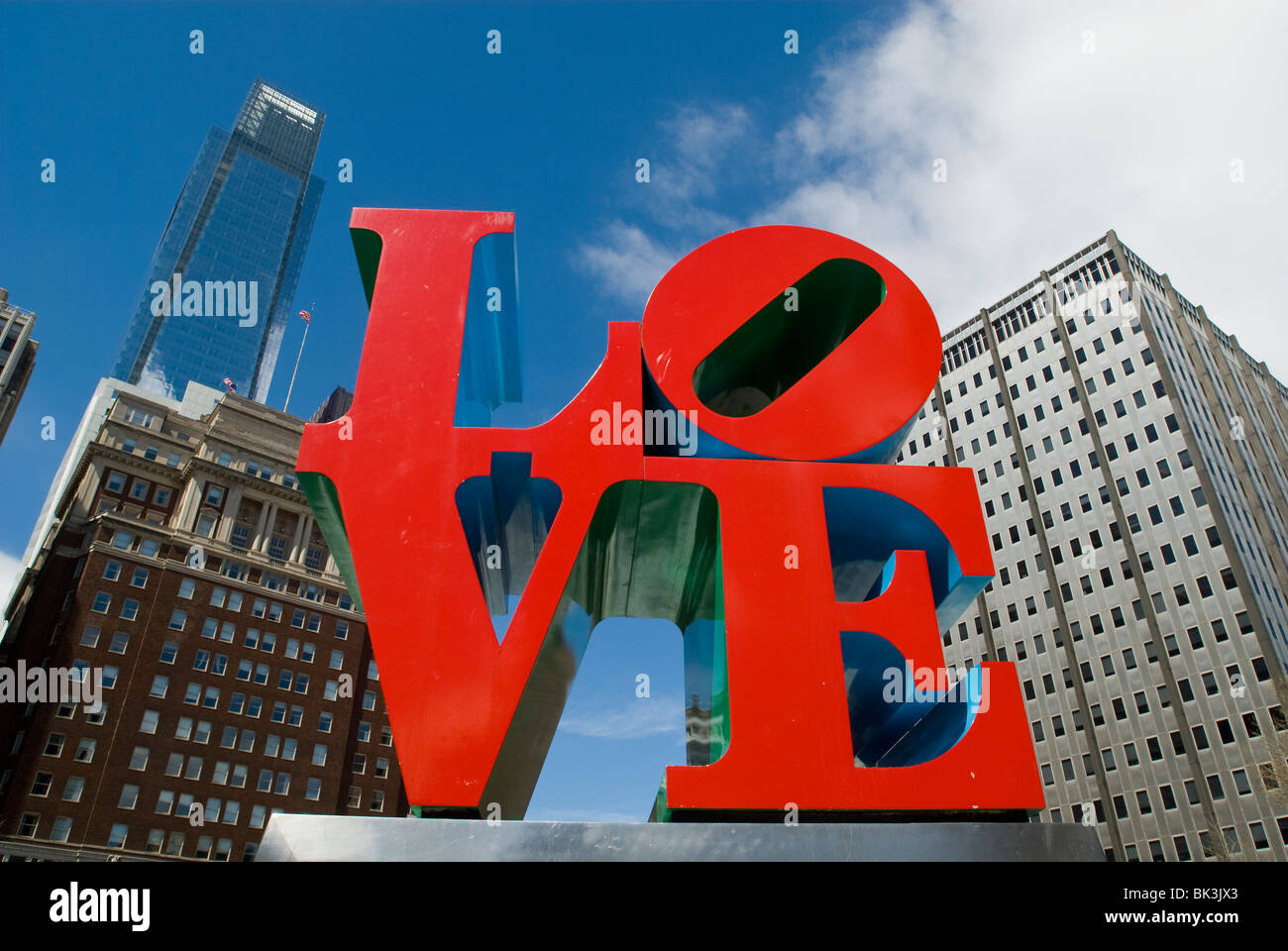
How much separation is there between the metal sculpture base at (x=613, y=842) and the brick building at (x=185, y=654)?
188ft

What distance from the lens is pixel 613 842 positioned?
7.79 m

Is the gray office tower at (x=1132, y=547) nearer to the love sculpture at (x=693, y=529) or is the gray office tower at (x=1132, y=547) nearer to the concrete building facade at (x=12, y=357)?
the love sculpture at (x=693, y=529)

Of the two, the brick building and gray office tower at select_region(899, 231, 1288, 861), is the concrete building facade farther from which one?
gray office tower at select_region(899, 231, 1288, 861)

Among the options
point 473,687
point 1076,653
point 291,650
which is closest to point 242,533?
point 291,650

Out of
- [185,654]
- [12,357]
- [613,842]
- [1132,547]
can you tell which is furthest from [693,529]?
[12,357]

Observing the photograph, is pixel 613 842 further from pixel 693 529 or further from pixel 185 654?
pixel 185 654

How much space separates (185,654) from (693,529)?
68.3 m

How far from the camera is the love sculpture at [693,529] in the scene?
8906mm

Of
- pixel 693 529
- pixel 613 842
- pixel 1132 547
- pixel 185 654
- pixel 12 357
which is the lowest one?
pixel 613 842

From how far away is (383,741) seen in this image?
76.2 metres

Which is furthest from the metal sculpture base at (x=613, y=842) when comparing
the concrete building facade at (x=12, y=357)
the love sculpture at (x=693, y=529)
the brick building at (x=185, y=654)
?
the concrete building facade at (x=12, y=357)

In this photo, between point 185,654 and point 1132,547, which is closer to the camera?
point 1132,547
